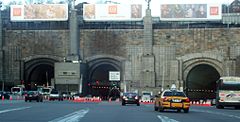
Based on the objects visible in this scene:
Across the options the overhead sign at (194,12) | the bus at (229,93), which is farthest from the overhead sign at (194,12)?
the bus at (229,93)

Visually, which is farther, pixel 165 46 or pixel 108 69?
pixel 108 69

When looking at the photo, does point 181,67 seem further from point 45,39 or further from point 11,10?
point 11,10

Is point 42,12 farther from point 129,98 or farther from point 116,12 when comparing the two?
point 129,98

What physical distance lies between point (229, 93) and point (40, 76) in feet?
203

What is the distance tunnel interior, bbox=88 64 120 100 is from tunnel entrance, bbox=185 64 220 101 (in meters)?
12.9

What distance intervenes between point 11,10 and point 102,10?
52.2 feet

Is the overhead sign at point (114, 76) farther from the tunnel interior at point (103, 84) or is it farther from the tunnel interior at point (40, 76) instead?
the tunnel interior at point (40, 76)

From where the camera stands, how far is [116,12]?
93.4 metres

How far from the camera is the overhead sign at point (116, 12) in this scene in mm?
93375

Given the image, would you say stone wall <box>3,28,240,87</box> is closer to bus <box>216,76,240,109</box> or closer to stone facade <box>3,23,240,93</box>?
stone facade <box>3,23,240,93</box>

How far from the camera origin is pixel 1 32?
95.9 m

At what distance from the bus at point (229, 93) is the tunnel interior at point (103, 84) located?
47.5 meters

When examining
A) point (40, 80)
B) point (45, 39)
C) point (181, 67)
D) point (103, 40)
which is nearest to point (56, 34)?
point (45, 39)

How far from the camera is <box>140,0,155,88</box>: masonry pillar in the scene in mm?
92062
